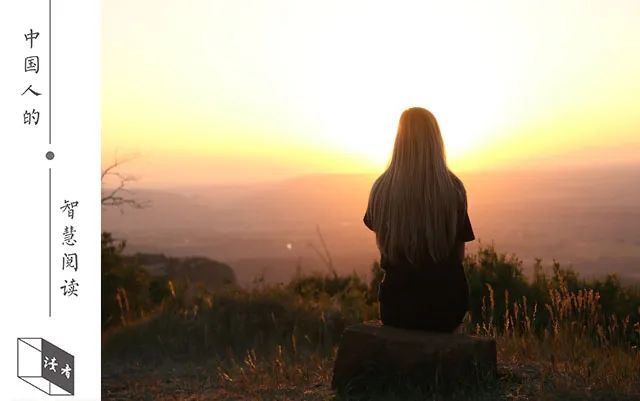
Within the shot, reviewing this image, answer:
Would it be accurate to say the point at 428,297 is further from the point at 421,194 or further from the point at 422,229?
the point at 421,194

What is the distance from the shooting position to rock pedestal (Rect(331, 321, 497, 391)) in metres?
5.24

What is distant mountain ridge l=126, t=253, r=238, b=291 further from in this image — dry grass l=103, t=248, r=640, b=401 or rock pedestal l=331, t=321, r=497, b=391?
rock pedestal l=331, t=321, r=497, b=391

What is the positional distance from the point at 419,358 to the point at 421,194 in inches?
47.6

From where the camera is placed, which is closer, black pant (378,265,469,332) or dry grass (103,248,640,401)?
dry grass (103,248,640,401)

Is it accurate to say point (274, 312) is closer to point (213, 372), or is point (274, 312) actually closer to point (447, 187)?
point (213, 372)

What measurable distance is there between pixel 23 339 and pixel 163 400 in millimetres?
1398

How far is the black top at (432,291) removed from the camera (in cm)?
548

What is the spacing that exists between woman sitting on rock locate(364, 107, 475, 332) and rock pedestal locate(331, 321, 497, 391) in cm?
20

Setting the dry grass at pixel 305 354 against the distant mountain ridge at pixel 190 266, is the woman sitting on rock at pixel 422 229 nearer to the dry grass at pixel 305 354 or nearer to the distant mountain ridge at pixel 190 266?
the dry grass at pixel 305 354

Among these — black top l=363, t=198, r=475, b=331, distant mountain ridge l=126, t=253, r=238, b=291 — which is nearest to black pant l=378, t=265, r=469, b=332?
black top l=363, t=198, r=475, b=331

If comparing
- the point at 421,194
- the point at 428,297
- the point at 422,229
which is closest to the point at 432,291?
the point at 428,297

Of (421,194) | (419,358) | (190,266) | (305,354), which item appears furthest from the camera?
(190,266)

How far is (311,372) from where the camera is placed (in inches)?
261

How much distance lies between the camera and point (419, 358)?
5.25m
